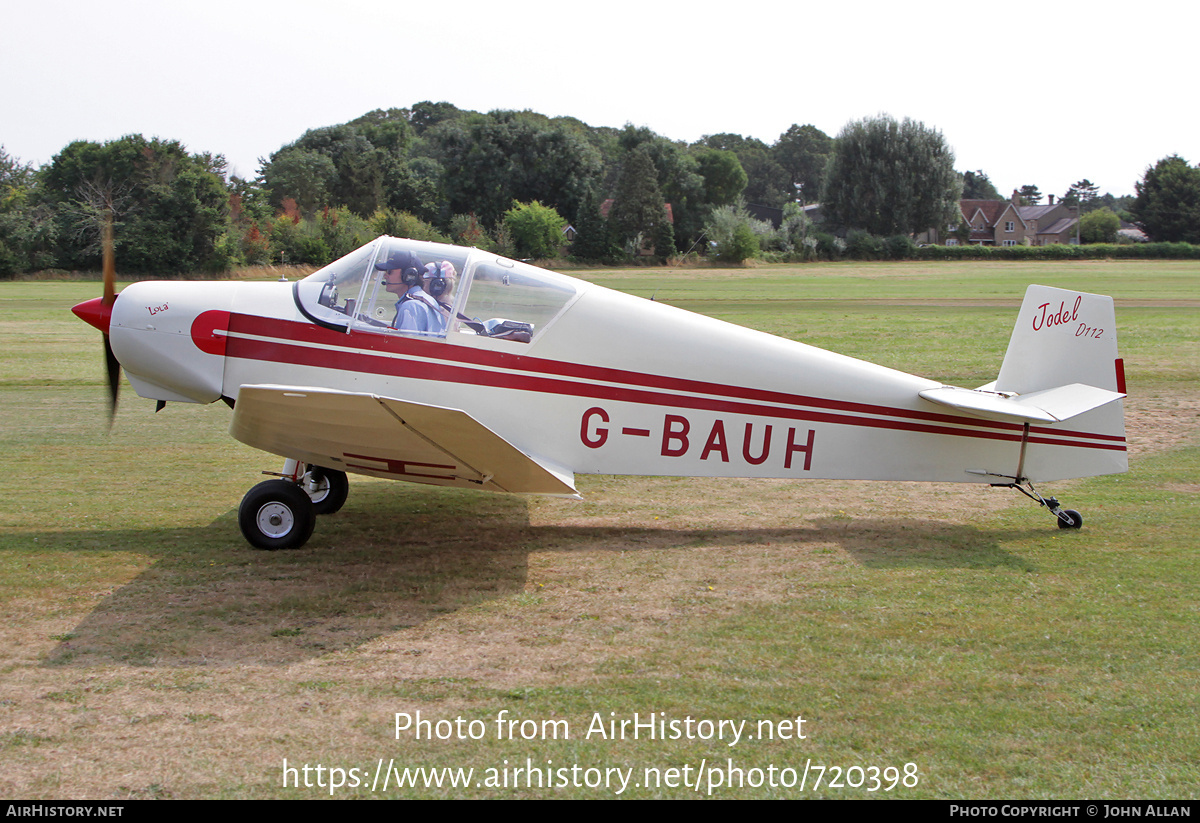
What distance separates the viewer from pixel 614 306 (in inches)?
283

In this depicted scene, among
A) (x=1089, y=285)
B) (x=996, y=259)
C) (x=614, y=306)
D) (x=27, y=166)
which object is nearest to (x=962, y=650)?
(x=614, y=306)

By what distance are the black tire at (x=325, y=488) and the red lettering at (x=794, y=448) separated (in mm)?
3969

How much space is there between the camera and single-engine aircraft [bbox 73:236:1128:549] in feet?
22.4

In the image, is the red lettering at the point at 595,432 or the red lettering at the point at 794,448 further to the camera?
the red lettering at the point at 794,448

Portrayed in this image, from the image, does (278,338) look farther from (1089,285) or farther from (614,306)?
(1089,285)

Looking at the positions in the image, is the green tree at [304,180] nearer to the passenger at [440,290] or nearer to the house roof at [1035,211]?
the passenger at [440,290]

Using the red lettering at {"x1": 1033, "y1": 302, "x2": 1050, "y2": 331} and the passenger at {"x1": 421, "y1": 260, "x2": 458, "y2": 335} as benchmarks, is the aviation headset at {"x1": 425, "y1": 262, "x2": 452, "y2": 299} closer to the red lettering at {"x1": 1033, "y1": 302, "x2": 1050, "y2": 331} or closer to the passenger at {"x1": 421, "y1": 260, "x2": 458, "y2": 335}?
the passenger at {"x1": 421, "y1": 260, "x2": 458, "y2": 335}

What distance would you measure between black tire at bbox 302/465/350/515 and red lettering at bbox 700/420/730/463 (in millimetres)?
3349

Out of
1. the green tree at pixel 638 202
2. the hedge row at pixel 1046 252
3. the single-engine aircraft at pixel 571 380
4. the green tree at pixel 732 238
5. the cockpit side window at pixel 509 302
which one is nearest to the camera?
the single-engine aircraft at pixel 571 380

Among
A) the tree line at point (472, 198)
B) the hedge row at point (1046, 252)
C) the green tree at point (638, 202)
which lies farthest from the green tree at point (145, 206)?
the hedge row at point (1046, 252)

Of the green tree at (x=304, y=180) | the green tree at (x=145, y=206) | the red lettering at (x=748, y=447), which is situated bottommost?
the red lettering at (x=748, y=447)

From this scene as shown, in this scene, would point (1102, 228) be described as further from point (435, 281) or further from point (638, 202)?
point (435, 281)

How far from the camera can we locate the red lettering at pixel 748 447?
7.12 m

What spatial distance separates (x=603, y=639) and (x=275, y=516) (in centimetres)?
303
